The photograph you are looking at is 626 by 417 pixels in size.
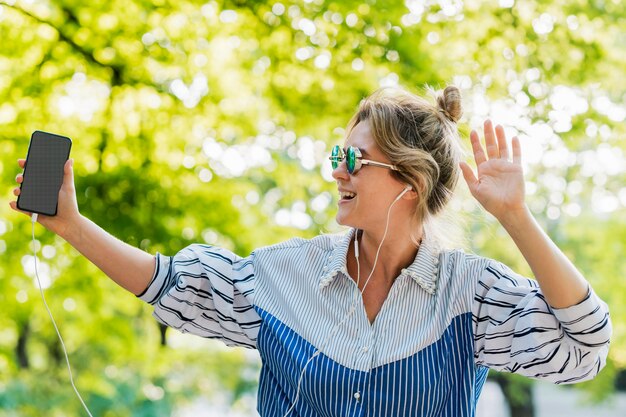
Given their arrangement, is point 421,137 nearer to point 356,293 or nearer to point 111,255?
point 356,293

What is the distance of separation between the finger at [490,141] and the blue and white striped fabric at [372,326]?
29 centimetres

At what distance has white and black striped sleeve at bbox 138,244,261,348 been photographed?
1955 millimetres

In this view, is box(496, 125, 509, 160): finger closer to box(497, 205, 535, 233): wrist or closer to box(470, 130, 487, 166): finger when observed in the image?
box(470, 130, 487, 166): finger

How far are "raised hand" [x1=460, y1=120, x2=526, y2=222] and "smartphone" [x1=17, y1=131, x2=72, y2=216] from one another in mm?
912

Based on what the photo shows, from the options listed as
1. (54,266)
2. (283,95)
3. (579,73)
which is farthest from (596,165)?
(54,266)

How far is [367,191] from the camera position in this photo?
6.72ft

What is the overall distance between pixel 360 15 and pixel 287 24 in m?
0.52

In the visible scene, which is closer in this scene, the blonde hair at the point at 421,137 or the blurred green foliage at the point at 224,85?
the blonde hair at the point at 421,137

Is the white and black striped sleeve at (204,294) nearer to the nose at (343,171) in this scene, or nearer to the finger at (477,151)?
the nose at (343,171)

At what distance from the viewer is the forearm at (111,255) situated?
187 cm

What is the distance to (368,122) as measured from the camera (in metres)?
2.12

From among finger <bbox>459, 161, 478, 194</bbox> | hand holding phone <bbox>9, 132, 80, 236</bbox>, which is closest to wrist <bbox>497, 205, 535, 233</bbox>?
finger <bbox>459, 161, 478, 194</bbox>

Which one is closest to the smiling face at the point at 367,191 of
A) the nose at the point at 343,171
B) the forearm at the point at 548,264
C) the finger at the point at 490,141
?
the nose at the point at 343,171

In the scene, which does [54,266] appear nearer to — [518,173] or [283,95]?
[283,95]
